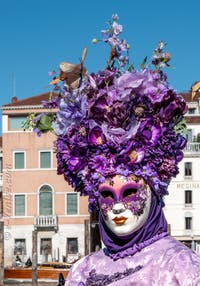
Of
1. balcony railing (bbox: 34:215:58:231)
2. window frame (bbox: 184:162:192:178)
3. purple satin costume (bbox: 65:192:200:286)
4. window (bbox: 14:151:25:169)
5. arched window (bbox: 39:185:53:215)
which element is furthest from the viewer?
window frame (bbox: 184:162:192:178)

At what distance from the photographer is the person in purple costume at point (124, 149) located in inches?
150

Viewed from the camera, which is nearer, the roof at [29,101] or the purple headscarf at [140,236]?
the purple headscarf at [140,236]

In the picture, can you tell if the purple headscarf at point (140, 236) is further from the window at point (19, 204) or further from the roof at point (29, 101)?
Result: the window at point (19, 204)

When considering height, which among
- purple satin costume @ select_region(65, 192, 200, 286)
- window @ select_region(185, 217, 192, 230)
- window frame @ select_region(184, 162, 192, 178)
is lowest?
window @ select_region(185, 217, 192, 230)

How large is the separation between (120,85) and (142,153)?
0.34 m

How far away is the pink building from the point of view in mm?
31719

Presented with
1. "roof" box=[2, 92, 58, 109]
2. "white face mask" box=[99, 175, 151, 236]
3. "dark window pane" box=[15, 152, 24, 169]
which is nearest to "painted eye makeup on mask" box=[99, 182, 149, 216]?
"white face mask" box=[99, 175, 151, 236]

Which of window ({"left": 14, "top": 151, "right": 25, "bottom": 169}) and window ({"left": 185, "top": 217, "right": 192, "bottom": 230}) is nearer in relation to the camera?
window ({"left": 14, "top": 151, "right": 25, "bottom": 169})

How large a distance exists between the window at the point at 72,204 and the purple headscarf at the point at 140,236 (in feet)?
91.2

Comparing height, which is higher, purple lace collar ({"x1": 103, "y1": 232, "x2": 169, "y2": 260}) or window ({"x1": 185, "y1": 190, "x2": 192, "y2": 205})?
window ({"x1": 185, "y1": 190, "x2": 192, "y2": 205})

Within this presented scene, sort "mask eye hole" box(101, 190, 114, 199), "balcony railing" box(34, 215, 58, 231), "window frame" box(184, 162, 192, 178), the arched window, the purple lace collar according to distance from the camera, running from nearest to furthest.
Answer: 1. the purple lace collar
2. "mask eye hole" box(101, 190, 114, 199)
3. "balcony railing" box(34, 215, 58, 231)
4. the arched window
5. "window frame" box(184, 162, 192, 178)

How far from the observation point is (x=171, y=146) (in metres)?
3.91

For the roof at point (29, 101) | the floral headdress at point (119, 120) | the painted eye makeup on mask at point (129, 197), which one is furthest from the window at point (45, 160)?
the painted eye makeup on mask at point (129, 197)

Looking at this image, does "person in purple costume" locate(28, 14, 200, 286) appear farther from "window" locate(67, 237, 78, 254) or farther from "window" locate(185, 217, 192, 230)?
"window" locate(185, 217, 192, 230)
